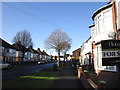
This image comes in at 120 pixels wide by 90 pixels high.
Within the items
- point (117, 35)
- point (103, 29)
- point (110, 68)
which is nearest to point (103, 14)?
point (103, 29)

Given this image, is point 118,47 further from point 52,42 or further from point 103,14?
point 52,42

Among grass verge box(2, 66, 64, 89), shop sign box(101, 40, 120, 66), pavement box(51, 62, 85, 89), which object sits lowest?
pavement box(51, 62, 85, 89)

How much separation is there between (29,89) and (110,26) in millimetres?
8709

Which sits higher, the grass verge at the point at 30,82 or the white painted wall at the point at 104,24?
the white painted wall at the point at 104,24

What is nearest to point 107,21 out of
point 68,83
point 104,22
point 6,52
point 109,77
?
point 104,22

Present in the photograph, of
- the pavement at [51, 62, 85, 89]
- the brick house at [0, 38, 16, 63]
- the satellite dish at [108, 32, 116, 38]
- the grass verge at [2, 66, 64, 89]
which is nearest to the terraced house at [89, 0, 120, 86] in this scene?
the satellite dish at [108, 32, 116, 38]

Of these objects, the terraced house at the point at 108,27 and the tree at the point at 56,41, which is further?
the tree at the point at 56,41

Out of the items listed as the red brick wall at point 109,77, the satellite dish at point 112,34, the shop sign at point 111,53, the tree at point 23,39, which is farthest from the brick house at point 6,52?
the shop sign at point 111,53

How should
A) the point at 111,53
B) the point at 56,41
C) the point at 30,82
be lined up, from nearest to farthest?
the point at 111,53 → the point at 30,82 → the point at 56,41

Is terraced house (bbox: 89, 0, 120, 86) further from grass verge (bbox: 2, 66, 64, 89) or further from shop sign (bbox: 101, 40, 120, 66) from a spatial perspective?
shop sign (bbox: 101, 40, 120, 66)

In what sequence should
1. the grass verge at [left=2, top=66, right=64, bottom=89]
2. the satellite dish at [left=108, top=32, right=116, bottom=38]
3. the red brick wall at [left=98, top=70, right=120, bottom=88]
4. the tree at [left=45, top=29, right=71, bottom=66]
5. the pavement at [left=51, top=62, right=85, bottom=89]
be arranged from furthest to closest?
the tree at [left=45, top=29, right=71, bottom=66], the satellite dish at [left=108, top=32, right=116, bottom=38], the red brick wall at [left=98, top=70, right=120, bottom=88], the pavement at [left=51, top=62, right=85, bottom=89], the grass verge at [left=2, top=66, right=64, bottom=89]

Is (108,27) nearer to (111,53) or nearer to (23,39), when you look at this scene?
(111,53)

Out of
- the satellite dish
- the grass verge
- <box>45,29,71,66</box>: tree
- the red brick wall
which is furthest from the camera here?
<box>45,29,71,66</box>: tree

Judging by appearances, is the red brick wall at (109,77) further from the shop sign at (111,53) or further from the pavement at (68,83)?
the shop sign at (111,53)
